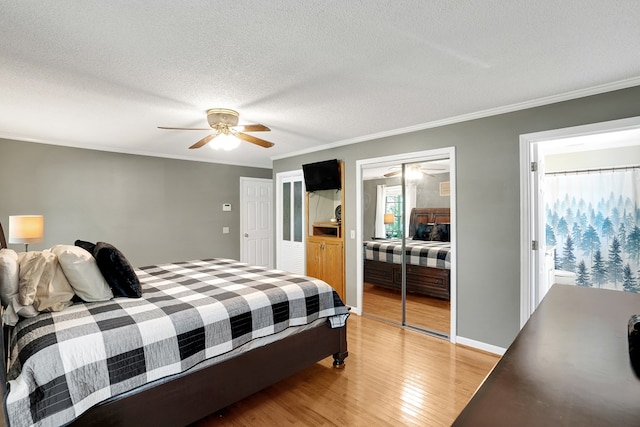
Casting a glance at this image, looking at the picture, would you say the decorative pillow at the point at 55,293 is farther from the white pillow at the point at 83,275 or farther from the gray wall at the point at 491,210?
the gray wall at the point at 491,210

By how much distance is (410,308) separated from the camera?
3.84m

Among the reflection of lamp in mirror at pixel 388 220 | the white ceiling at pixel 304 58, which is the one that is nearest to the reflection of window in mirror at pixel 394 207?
the reflection of lamp in mirror at pixel 388 220

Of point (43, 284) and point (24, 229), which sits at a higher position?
point (24, 229)

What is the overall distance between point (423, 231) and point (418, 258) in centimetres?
35

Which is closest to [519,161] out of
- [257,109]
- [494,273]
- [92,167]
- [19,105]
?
[494,273]

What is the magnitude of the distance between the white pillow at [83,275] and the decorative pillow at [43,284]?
5 cm

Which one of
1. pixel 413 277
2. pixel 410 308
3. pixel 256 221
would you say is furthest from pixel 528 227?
pixel 256 221

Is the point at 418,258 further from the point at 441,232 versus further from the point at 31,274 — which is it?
the point at 31,274

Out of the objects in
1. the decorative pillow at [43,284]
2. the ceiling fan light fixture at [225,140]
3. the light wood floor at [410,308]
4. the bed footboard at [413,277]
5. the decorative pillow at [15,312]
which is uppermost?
the ceiling fan light fixture at [225,140]

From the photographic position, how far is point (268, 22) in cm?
159

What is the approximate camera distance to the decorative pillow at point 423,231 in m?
3.56

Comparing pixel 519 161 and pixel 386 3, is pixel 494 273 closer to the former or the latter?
pixel 519 161

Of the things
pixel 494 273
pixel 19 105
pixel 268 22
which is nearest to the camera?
pixel 268 22

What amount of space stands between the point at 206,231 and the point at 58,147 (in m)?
2.38
